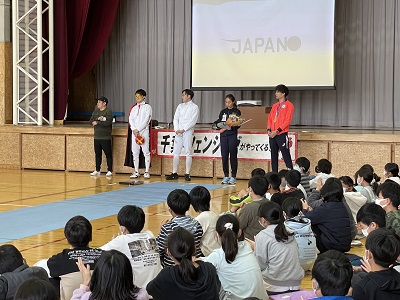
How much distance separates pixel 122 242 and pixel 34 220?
155 inches

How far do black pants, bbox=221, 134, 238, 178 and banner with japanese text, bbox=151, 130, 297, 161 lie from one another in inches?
16.1

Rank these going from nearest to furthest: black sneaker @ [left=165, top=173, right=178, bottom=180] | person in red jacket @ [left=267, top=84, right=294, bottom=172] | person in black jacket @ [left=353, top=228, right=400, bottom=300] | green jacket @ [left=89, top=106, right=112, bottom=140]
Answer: person in black jacket @ [left=353, top=228, right=400, bottom=300] → person in red jacket @ [left=267, top=84, right=294, bottom=172] → black sneaker @ [left=165, top=173, right=178, bottom=180] → green jacket @ [left=89, top=106, right=112, bottom=140]

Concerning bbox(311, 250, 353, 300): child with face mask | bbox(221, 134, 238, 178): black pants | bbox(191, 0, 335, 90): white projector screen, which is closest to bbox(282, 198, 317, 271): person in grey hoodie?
bbox(311, 250, 353, 300): child with face mask

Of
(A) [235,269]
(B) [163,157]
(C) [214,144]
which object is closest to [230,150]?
(C) [214,144]

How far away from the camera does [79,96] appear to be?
16.7 m

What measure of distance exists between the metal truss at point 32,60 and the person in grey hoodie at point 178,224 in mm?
8803

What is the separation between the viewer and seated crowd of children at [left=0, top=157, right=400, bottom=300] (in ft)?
10.3

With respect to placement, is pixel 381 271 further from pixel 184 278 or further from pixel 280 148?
pixel 280 148

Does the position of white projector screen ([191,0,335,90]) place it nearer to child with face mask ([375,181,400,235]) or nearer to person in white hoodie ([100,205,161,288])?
child with face mask ([375,181,400,235])

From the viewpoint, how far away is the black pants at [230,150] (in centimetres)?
1122

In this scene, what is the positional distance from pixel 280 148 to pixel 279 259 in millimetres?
6166

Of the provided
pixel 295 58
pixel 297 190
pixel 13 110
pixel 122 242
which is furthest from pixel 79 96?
pixel 122 242

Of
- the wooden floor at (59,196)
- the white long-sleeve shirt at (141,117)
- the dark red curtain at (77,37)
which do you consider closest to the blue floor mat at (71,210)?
the wooden floor at (59,196)

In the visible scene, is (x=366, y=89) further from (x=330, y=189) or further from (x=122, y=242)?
(x=122, y=242)
